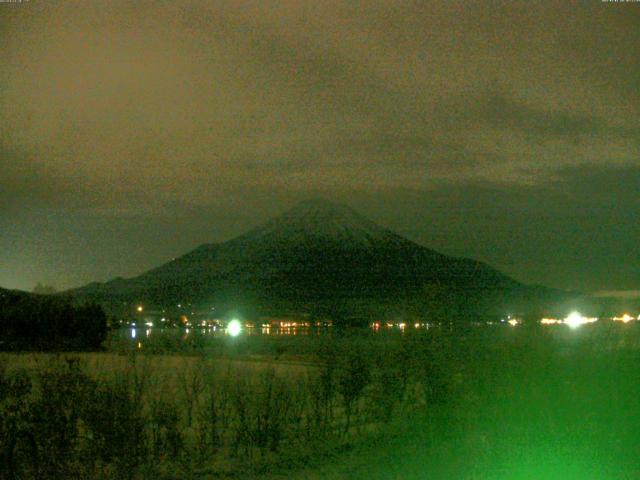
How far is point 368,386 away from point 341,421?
89 centimetres

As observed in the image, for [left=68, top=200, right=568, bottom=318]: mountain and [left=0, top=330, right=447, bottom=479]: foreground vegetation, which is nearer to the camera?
[left=0, top=330, right=447, bottom=479]: foreground vegetation

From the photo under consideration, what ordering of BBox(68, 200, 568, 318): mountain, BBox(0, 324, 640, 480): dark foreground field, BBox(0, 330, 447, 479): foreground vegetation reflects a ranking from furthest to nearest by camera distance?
BBox(68, 200, 568, 318): mountain < BBox(0, 324, 640, 480): dark foreground field < BBox(0, 330, 447, 479): foreground vegetation

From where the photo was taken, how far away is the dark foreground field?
10.7 m

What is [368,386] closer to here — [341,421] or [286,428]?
[341,421]

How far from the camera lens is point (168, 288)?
14162cm

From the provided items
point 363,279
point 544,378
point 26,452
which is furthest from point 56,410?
point 363,279

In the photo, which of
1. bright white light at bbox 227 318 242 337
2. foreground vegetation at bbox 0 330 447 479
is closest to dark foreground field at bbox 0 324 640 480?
foreground vegetation at bbox 0 330 447 479

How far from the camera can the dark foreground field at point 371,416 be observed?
35.1 feet

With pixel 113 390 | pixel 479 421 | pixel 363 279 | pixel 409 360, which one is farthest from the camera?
pixel 363 279

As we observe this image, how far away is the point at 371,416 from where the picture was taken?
1564 centimetres

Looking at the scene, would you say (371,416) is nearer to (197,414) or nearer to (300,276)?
(197,414)

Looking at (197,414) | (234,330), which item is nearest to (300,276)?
(234,330)

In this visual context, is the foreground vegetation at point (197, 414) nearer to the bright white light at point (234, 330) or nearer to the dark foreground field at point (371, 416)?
the dark foreground field at point (371, 416)

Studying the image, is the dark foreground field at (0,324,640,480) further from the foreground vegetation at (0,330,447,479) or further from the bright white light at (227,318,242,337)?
the bright white light at (227,318,242,337)
